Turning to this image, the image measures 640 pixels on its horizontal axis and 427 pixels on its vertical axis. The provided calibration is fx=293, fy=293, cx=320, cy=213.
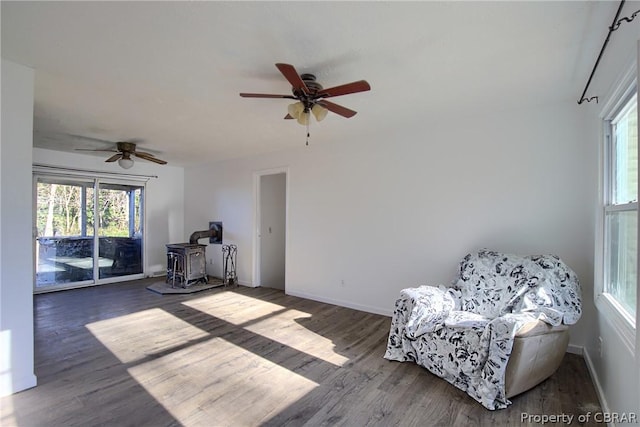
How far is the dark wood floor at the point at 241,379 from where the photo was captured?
194cm

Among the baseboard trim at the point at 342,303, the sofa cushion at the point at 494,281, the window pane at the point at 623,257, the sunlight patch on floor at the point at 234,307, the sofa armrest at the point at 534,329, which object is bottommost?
the sunlight patch on floor at the point at 234,307

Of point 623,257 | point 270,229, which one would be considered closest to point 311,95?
point 623,257

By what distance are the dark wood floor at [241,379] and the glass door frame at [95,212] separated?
1.52 meters

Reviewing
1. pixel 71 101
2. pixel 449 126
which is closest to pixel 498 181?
pixel 449 126

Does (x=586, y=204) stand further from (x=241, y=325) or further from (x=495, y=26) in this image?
(x=241, y=325)

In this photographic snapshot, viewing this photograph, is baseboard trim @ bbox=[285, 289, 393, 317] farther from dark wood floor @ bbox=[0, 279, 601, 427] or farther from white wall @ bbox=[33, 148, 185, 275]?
white wall @ bbox=[33, 148, 185, 275]

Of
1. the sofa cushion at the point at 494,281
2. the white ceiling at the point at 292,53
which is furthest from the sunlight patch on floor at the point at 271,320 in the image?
the white ceiling at the point at 292,53

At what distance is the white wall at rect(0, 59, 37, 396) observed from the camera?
2.11 m

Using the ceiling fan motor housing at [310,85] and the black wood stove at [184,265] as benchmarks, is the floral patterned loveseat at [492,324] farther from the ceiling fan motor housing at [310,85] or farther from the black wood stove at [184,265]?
the black wood stove at [184,265]

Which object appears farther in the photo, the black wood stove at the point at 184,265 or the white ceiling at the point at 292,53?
the black wood stove at the point at 184,265

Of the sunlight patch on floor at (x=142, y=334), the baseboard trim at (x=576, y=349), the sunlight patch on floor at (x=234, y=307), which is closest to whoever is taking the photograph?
the baseboard trim at (x=576, y=349)

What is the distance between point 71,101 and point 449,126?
4.00 m

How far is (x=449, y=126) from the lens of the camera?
3422mm

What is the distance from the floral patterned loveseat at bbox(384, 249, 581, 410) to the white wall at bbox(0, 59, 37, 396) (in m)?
2.94
